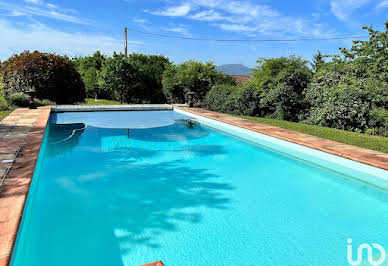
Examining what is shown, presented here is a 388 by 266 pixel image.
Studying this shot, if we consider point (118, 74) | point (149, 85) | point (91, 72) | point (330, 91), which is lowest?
point (330, 91)

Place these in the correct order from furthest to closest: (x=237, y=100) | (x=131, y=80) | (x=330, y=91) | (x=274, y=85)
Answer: (x=131, y=80), (x=237, y=100), (x=274, y=85), (x=330, y=91)

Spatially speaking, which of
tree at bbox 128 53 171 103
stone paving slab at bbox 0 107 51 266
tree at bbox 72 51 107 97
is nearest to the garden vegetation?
tree at bbox 128 53 171 103

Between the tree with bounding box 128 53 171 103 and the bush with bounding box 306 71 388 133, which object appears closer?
the bush with bounding box 306 71 388 133

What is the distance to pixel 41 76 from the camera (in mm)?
12125

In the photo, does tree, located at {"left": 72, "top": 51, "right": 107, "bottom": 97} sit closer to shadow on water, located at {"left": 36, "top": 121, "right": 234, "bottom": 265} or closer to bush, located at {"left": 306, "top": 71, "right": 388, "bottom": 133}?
shadow on water, located at {"left": 36, "top": 121, "right": 234, "bottom": 265}

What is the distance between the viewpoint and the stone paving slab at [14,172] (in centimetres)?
203

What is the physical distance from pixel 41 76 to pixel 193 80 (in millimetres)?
7639

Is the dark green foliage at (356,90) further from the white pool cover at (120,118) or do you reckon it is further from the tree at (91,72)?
the tree at (91,72)

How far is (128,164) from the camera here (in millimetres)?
5082

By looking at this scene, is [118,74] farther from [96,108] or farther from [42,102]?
[96,108]

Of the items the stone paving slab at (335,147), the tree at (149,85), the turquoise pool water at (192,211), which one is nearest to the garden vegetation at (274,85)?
the tree at (149,85)

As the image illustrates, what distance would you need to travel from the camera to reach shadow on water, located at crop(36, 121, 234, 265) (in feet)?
9.21

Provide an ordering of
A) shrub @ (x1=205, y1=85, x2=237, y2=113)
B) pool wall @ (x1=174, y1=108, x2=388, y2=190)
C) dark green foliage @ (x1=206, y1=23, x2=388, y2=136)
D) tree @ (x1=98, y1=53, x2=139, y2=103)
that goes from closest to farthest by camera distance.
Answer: pool wall @ (x1=174, y1=108, x2=388, y2=190) < dark green foliage @ (x1=206, y1=23, x2=388, y2=136) < shrub @ (x1=205, y1=85, x2=237, y2=113) < tree @ (x1=98, y1=53, x2=139, y2=103)

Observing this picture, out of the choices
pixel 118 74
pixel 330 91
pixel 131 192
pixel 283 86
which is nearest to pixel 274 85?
pixel 283 86
